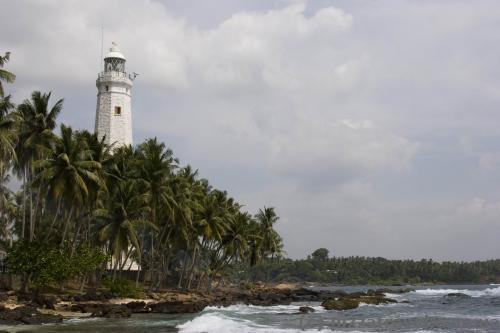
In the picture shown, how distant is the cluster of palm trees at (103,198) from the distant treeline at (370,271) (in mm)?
103362

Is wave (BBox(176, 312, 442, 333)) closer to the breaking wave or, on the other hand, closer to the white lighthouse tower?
the breaking wave

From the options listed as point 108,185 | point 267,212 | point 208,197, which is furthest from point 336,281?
point 108,185

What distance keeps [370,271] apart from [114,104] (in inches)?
5195

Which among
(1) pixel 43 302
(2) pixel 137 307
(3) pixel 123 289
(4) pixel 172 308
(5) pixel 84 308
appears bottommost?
(4) pixel 172 308

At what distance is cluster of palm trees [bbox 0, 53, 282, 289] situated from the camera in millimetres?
34250

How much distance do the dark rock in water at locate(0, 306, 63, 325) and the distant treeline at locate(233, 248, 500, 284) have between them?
441 ft

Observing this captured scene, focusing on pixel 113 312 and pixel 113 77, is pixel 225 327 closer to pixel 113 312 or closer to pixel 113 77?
pixel 113 312

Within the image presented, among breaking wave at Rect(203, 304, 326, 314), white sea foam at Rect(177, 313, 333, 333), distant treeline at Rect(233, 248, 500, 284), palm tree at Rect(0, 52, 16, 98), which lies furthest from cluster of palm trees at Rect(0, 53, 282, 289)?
distant treeline at Rect(233, 248, 500, 284)

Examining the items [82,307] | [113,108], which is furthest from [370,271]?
[82,307]

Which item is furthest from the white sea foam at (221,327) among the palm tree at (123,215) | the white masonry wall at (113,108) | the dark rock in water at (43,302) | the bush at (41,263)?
the white masonry wall at (113,108)

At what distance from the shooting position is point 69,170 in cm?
3388

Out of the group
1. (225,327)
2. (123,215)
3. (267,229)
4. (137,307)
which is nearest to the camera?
(225,327)

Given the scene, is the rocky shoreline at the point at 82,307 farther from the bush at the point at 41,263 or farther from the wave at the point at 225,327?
the wave at the point at 225,327

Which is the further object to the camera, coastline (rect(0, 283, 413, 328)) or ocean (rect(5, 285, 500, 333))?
coastline (rect(0, 283, 413, 328))
